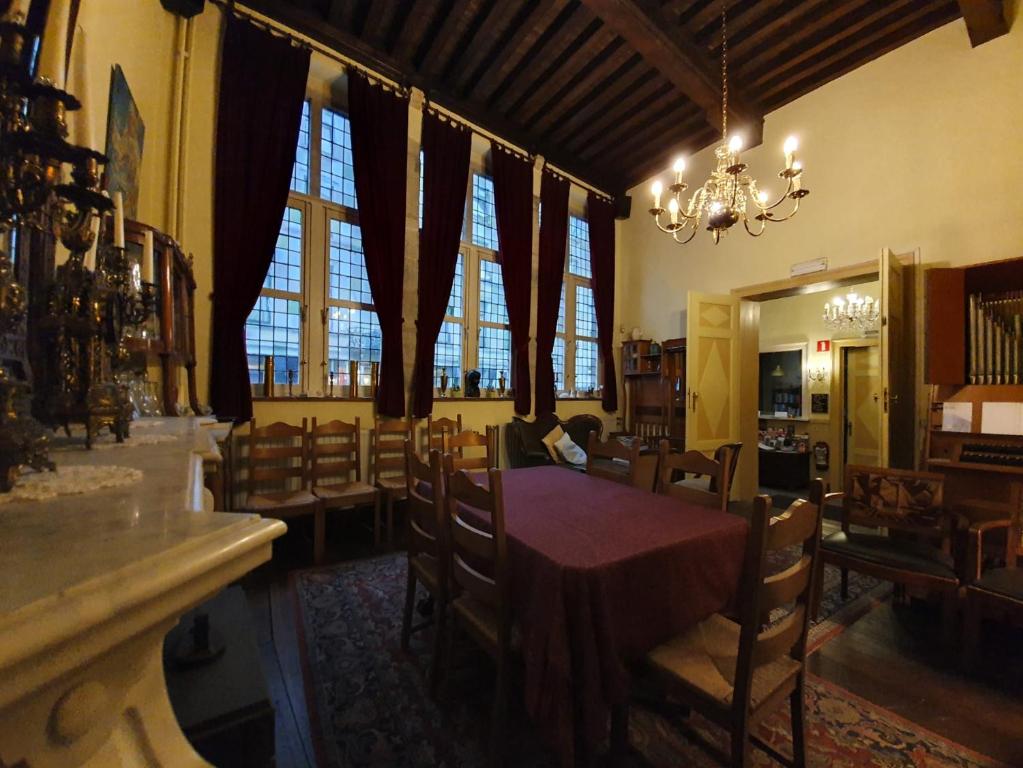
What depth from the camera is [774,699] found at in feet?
3.83

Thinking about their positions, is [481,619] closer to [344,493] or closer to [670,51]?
[344,493]

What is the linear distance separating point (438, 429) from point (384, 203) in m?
2.10

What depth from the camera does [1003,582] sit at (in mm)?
1803

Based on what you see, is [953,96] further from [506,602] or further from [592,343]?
[506,602]

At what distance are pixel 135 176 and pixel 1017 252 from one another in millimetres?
5795

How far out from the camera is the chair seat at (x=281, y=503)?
8.76 feet

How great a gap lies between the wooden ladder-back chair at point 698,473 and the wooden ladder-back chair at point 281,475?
2246 millimetres

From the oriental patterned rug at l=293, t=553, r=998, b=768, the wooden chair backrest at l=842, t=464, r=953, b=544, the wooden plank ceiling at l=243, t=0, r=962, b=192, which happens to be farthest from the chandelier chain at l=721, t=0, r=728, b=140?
the oriental patterned rug at l=293, t=553, r=998, b=768

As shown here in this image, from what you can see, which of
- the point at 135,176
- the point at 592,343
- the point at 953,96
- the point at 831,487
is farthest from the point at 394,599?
the point at 831,487

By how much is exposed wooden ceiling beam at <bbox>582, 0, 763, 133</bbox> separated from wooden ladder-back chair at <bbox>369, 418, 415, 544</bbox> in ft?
12.0

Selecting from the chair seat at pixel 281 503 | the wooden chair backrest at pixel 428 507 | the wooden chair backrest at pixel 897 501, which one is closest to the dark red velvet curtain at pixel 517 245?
the chair seat at pixel 281 503

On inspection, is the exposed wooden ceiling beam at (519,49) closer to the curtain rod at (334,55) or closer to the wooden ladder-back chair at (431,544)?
the curtain rod at (334,55)

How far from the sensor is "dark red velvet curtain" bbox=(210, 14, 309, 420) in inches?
120

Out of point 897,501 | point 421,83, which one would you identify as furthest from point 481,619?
point 421,83
